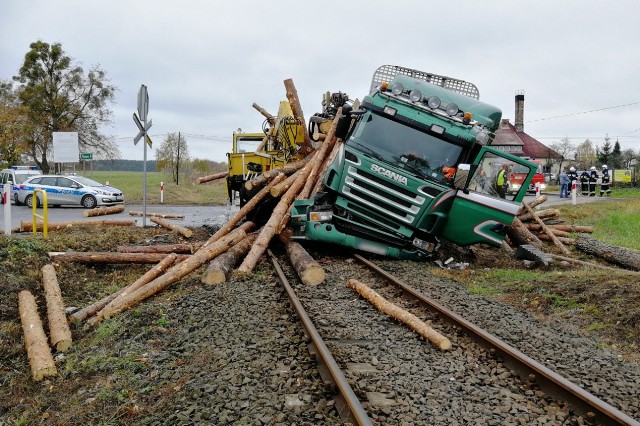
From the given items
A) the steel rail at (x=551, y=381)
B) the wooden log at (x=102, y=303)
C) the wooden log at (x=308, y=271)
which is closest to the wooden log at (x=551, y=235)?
the wooden log at (x=308, y=271)

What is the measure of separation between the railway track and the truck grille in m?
3.34

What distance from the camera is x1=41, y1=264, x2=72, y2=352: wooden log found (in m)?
5.87

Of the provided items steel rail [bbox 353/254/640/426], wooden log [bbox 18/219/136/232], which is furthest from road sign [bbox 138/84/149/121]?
steel rail [bbox 353/254/640/426]

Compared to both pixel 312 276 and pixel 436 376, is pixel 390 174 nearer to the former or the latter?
pixel 312 276

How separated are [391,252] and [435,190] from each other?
1557mm

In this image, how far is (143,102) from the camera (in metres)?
12.6

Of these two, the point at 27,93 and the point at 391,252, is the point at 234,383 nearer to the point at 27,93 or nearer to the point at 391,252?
the point at 391,252

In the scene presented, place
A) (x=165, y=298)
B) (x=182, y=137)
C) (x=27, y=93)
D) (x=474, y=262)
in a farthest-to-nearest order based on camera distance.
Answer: (x=182, y=137) → (x=27, y=93) → (x=474, y=262) → (x=165, y=298)

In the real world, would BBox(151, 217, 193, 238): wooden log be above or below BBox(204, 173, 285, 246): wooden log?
below

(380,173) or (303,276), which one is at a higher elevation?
(380,173)

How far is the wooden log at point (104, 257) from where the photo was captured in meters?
9.18

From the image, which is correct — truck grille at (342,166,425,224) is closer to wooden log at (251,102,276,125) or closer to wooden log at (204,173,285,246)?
wooden log at (204,173,285,246)

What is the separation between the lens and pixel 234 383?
4.40 meters

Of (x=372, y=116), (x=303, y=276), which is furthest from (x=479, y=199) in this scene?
(x=303, y=276)
